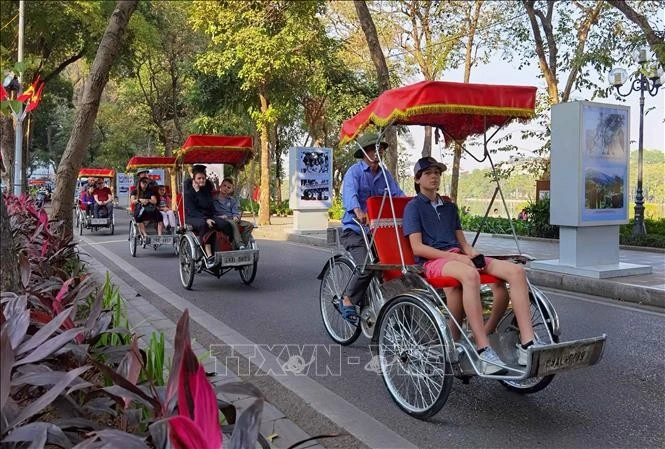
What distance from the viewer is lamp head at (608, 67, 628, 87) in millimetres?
13938

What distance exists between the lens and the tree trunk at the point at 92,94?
6645 millimetres

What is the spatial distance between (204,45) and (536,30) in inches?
557

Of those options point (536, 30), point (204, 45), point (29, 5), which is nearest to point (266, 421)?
point (536, 30)

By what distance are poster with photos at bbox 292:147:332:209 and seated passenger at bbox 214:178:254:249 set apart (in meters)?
8.59

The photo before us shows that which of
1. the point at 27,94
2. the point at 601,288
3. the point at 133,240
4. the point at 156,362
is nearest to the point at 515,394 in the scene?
the point at 156,362

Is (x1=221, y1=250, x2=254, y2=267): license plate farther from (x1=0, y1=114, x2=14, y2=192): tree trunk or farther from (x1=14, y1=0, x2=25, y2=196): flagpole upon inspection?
(x1=0, y1=114, x2=14, y2=192): tree trunk

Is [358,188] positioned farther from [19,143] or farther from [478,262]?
[19,143]

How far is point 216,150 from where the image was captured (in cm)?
972

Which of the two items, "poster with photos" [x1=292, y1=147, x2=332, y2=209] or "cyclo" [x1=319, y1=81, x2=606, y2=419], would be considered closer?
"cyclo" [x1=319, y1=81, x2=606, y2=419]

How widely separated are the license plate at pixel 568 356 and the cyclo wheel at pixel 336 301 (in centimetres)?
223

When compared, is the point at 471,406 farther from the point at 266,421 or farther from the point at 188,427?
the point at 188,427

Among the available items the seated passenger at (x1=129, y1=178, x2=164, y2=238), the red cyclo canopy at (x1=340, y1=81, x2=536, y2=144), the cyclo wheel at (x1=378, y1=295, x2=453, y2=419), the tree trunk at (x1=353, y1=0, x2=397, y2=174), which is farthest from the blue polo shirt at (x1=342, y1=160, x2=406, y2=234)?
the seated passenger at (x1=129, y1=178, x2=164, y2=238)

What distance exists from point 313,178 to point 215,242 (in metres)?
9.83

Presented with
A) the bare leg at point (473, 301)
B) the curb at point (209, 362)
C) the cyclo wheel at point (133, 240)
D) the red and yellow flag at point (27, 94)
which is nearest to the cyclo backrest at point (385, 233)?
the bare leg at point (473, 301)
